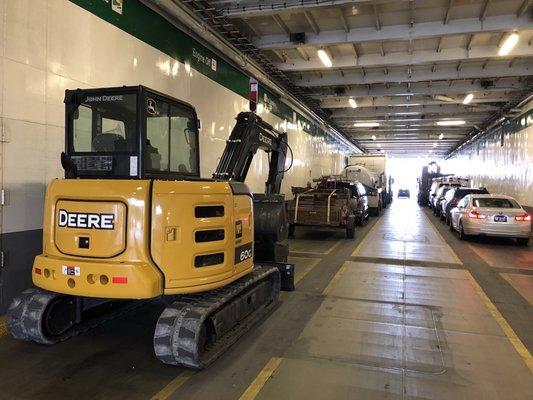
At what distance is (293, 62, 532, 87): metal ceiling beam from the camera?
1440cm

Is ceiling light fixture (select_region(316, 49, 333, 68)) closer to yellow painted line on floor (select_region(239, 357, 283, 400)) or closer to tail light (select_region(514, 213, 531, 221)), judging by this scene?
tail light (select_region(514, 213, 531, 221))

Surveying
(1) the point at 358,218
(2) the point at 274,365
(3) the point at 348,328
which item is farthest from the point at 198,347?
(1) the point at 358,218

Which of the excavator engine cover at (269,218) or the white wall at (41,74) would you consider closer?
the white wall at (41,74)

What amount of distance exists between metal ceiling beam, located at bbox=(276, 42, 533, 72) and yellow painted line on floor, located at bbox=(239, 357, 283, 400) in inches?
450

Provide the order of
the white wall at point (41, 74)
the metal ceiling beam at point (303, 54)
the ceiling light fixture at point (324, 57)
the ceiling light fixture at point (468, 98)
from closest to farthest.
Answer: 1. the white wall at point (41, 74)
2. the ceiling light fixture at point (324, 57)
3. the metal ceiling beam at point (303, 54)
4. the ceiling light fixture at point (468, 98)

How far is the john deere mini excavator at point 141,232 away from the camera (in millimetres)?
3945

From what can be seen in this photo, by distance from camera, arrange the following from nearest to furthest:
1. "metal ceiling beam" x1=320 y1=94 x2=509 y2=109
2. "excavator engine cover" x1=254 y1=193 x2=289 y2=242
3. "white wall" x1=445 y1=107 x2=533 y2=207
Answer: "excavator engine cover" x1=254 y1=193 x2=289 y2=242 → "white wall" x1=445 y1=107 x2=533 y2=207 → "metal ceiling beam" x1=320 y1=94 x2=509 y2=109

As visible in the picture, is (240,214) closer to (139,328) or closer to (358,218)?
(139,328)

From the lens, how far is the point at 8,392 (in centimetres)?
373

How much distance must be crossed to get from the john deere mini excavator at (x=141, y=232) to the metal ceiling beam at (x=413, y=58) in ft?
33.2

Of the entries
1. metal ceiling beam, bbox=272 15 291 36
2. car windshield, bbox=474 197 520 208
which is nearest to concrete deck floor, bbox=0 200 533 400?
car windshield, bbox=474 197 520 208

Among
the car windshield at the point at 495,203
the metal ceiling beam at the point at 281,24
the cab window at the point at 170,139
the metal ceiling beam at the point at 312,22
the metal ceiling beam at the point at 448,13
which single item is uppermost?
the metal ceiling beam at the point at 281,24

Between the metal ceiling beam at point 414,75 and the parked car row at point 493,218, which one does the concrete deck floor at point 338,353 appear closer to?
the parked car row at point 493,218

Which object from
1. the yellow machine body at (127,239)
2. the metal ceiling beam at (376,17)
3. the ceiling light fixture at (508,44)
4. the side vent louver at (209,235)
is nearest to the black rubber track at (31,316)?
the yellow machine body at (127,239)
